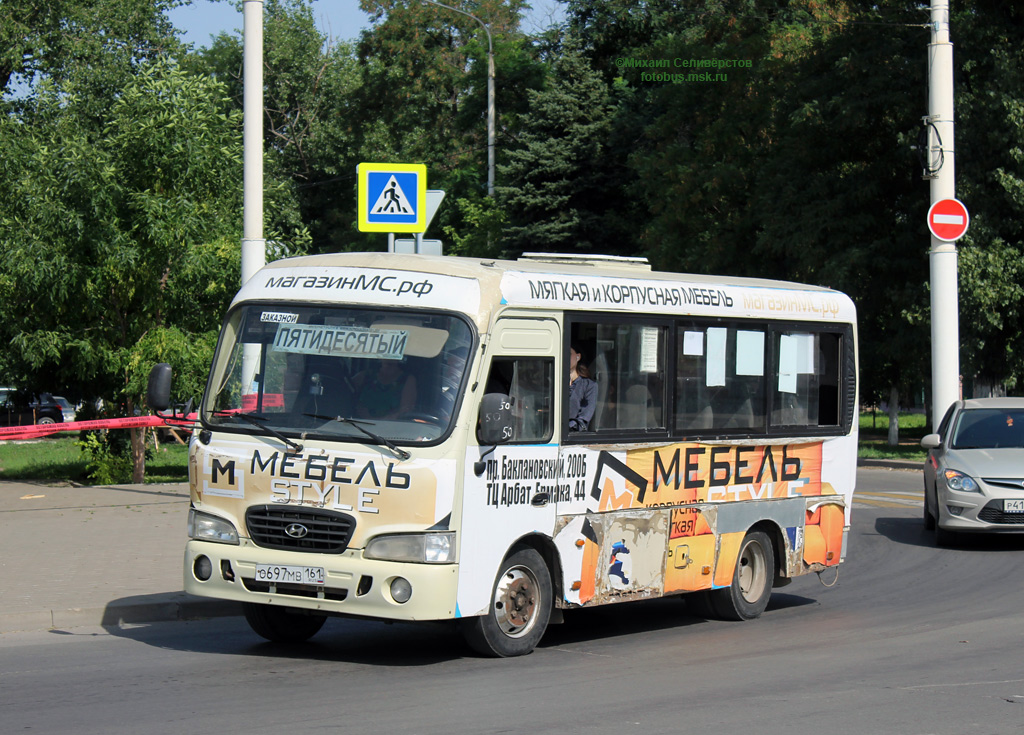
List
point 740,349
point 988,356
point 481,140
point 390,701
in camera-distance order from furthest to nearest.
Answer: point 481,140 < point 988,356 < point 740,349 < point 390,701

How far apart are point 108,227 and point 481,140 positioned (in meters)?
40.0

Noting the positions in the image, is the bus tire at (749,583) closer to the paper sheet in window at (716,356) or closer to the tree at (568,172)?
the paper sheet in window at (716,356)

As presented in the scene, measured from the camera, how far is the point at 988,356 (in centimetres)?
3356

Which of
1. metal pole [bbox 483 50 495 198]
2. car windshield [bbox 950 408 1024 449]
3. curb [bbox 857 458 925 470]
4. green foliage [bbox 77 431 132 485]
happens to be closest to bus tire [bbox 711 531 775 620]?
car windshield [bbox 950 408 1024 449]

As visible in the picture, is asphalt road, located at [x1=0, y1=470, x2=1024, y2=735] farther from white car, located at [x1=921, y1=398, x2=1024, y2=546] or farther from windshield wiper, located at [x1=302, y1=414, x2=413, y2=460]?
white car, located at [x1=921, y1=398, x2=1024, y2=546]

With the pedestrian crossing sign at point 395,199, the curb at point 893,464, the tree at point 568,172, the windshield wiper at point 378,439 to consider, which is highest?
the tree at point 568,172

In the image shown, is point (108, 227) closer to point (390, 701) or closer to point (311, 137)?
point (390, 701)

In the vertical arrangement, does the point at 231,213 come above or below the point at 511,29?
below

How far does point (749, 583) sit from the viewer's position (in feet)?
37.4

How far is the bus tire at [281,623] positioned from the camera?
30.7ft

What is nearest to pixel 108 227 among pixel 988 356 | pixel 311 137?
pixel 988 356

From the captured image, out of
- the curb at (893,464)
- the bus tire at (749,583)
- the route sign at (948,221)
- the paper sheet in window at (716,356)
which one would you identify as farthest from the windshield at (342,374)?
the curb at (893,464)

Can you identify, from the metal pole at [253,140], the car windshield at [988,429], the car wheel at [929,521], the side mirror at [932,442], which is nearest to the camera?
the metal pole at [253,140]

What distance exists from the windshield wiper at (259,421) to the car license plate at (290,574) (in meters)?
0.73
